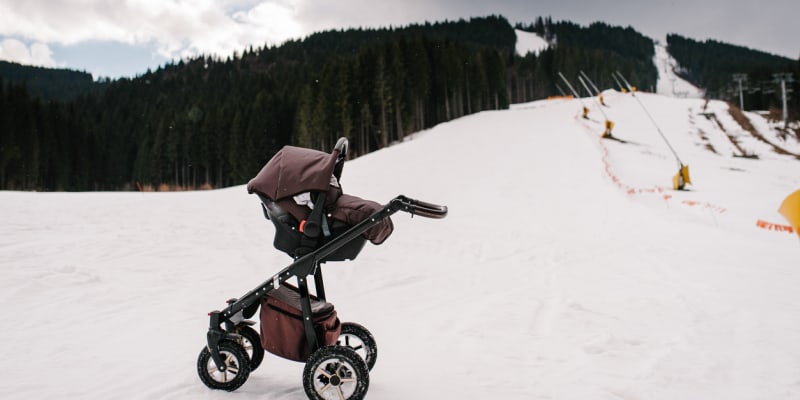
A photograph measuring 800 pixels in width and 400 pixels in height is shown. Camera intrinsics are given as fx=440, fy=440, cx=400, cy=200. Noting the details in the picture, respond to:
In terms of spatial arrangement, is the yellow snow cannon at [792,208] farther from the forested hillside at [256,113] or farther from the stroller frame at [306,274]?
the forested hillside at [256,113]

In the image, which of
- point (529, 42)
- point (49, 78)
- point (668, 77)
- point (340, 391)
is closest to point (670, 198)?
point (340, 391)

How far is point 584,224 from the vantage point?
10.7 m

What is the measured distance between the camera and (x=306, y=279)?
297cm

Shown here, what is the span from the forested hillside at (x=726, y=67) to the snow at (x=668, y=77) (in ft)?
8.10

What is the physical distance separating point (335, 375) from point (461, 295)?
3.43m

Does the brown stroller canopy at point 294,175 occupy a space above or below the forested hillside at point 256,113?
below

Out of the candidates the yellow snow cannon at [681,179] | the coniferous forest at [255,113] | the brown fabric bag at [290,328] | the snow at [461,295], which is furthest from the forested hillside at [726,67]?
the brown fabric bag at [290,328]

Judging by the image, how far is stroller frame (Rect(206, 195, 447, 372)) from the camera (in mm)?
2768

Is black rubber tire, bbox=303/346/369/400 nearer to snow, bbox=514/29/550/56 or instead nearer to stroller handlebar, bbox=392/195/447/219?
stroller handlebar, bbox=392/195/447/219

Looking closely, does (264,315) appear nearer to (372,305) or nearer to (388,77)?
(372,305)

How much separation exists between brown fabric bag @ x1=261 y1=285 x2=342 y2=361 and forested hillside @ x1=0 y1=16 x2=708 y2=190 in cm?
3586

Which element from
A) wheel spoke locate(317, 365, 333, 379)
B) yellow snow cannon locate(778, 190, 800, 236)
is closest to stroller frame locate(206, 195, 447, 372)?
wheel spoke locate(317, 365, 333, 379)

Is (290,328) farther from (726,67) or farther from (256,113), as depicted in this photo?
(726,67)

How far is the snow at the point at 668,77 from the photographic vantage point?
5866 inches
